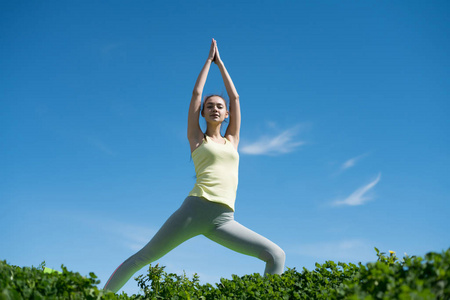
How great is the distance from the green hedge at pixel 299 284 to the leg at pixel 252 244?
20 centimetres

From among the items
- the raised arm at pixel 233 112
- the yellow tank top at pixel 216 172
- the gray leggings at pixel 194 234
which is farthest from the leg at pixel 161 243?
the raised arm at pixel 233 112

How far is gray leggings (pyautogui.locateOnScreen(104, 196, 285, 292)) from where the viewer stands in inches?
185

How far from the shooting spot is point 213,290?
4.42 m

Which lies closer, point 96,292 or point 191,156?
point 96,292

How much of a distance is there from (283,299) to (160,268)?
2.21m

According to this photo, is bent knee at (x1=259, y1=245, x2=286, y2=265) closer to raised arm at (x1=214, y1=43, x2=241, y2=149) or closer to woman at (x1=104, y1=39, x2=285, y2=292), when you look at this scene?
woman at (x1=104, y1=39, x2=285, y2=292)

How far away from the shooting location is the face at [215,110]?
5518 millimetres

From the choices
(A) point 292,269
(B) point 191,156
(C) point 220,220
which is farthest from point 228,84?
(A) point 292,269

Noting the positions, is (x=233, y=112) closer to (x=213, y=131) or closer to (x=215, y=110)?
(x=215, y=110)

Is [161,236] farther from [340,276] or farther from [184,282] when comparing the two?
[340,276]

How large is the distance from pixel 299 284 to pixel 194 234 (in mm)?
1403

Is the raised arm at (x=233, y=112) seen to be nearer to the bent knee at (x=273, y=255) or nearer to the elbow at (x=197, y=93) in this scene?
the elbow at (x=197, y=93)

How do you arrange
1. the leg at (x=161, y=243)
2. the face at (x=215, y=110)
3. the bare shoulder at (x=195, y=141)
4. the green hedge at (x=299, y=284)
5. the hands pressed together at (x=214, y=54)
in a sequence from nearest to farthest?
the green hedge at (x=299, y=284)
the leg at (x=161, y=243)
the bare shoulder at (x=195, y=141)
the face at (x=215, y=110)
the hands pressed together at (x=214, y=54)

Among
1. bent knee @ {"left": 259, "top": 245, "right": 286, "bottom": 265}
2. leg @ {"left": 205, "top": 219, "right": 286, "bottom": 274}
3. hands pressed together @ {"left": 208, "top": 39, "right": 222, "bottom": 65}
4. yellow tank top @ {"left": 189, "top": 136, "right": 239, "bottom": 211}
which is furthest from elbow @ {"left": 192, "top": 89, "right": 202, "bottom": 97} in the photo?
bent knee @ {"left": 259, "top": 245, "right": 286, "bottom": 265}
